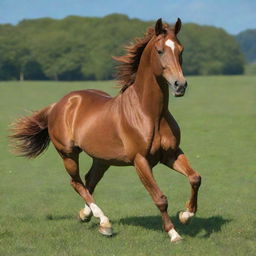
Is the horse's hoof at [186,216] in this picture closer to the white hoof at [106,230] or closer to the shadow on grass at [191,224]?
the shadow on grass at [191,224]

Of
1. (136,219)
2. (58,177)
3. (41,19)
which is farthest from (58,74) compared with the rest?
(136,219)

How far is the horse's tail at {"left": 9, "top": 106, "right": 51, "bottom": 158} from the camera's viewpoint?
902cm

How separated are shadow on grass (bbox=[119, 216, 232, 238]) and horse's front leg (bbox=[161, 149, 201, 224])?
0.33m

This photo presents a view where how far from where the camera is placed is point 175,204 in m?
10.6

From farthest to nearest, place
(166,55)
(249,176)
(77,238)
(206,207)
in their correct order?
(249,176), (206,207), (77,238), (166,55)

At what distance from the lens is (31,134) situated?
29.7 ft

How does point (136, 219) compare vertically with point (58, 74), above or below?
above

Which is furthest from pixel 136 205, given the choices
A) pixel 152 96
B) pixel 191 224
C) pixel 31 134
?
pixel 152 96

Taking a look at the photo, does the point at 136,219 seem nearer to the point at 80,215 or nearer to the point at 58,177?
the point at 80,215

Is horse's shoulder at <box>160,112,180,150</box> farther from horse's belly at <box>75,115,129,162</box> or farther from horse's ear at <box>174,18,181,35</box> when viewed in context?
horse's ear at <box>174,18,181,35</box>

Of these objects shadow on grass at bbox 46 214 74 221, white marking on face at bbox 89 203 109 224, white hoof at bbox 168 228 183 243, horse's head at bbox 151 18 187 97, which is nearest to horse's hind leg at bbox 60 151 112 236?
white marking on face at bbox 89 203 109 224

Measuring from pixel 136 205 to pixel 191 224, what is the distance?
9.43 ft

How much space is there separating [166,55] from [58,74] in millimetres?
91842

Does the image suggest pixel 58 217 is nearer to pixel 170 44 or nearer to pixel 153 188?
pixel 153 188
